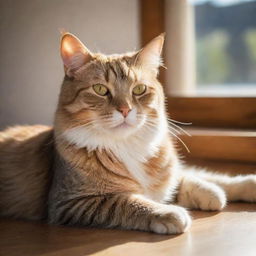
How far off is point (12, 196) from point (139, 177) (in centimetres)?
57

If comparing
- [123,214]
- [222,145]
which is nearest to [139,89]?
[123,214]

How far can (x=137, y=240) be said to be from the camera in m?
1.51

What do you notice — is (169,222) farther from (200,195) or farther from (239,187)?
(239,187)

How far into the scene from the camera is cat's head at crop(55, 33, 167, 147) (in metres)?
1.69

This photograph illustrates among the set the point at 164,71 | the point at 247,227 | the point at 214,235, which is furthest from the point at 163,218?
the point at 164,71

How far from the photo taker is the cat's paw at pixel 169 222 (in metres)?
1.54

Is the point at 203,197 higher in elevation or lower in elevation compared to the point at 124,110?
lower

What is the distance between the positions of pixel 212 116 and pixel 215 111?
44 mm

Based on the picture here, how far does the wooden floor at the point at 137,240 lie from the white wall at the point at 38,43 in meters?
0.95

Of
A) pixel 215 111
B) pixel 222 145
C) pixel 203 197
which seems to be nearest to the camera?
pixel 203 197

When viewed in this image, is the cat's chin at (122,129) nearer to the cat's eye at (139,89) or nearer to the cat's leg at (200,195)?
the cat's eye at (139,89)

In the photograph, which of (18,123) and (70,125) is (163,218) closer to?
(70,125)

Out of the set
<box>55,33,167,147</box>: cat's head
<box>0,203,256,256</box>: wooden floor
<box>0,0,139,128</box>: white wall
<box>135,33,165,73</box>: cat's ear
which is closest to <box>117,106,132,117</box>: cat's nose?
<box>55,33,167,147</box>: cat's head

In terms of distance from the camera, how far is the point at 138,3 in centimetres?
318
